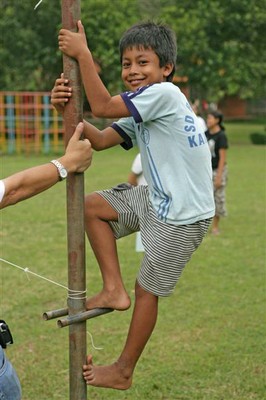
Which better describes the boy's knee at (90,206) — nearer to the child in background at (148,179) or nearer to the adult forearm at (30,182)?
the child in background at (148,179)

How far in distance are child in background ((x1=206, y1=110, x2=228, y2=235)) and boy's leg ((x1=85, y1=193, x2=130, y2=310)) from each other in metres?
6.45

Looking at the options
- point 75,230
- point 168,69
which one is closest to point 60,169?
point 75,230

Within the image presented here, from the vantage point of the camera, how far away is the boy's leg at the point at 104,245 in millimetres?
3131

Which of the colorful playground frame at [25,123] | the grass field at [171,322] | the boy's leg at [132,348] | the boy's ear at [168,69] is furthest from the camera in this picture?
the colorful playground frame at [25,123]

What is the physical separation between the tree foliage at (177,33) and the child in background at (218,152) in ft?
50.5

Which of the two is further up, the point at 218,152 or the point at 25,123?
the point at 218,152

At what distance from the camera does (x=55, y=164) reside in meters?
2.83

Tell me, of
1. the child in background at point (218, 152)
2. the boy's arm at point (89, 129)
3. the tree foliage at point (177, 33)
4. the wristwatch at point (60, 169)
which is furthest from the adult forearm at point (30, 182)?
the tree foliage at point (177, 33)

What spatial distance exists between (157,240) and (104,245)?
0.98 ft

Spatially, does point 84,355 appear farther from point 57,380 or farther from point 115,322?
point 115,322

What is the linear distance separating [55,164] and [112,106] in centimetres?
34

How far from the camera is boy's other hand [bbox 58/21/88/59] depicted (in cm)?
272

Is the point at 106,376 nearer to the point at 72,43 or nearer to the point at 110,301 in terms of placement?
the point at 110,301

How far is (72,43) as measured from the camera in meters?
2.72
